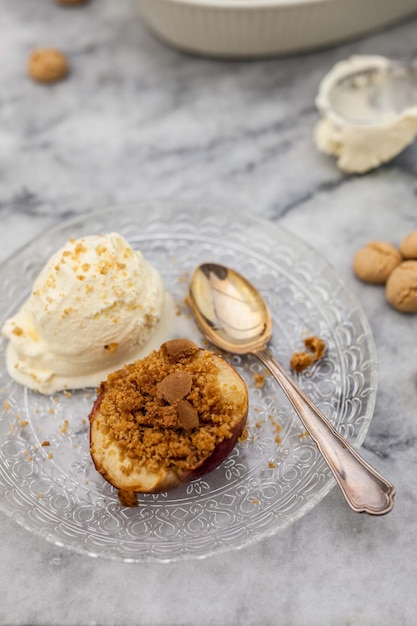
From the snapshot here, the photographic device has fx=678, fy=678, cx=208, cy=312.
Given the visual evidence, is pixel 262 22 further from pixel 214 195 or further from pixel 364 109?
pixel 214 195

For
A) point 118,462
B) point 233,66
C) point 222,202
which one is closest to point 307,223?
point 222,202

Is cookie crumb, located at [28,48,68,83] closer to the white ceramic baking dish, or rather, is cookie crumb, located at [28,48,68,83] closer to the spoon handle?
the white ceramic baking dish

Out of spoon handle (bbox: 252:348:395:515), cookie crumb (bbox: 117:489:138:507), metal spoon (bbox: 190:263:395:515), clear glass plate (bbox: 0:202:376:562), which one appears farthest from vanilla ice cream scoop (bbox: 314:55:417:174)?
cookie crumb (bbox: 117:489:138:507)

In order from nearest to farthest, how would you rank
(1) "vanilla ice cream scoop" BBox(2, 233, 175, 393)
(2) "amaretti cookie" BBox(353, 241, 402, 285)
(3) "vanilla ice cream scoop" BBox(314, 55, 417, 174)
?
(1) "vanilla ice cream scoop" BBox(2, 233, 175, 393) → (2) "amaretti cookie" BBox(353, 241, 402, 285) → (3) "vanilla ice cream scoop" BBox(314, 55, 417, 174)

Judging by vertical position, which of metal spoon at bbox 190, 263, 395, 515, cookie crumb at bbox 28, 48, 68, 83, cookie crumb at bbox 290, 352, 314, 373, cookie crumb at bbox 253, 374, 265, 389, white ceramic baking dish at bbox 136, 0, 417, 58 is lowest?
cookie crumb at bbox 253, 374, 265, 389

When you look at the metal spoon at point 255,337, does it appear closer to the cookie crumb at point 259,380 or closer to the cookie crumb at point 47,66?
the cookie crumb at point 259,380

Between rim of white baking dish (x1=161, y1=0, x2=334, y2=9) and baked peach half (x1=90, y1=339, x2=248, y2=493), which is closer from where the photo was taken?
baked peach half (x1=90, y1=339, x2=248, y2=493)
